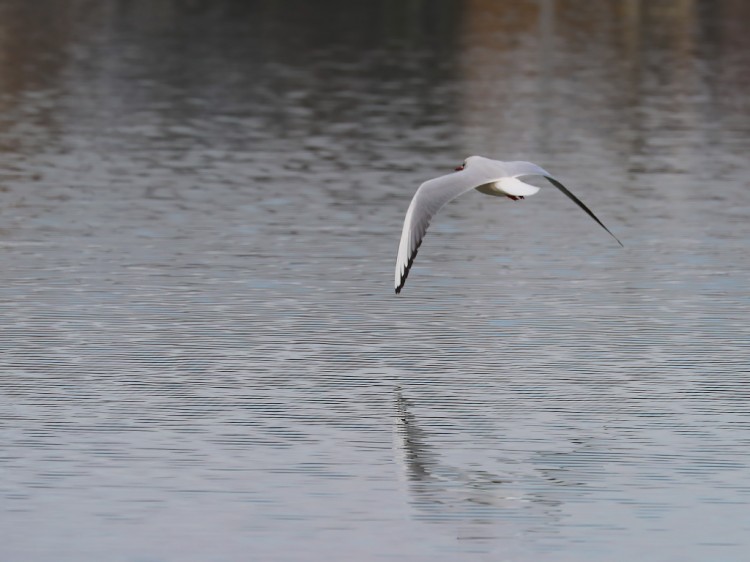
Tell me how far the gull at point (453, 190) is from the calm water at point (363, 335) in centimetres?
95

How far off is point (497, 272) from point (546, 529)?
8169 mm

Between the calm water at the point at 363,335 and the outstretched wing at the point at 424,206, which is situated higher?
the outstretched wing at the point at 424,206

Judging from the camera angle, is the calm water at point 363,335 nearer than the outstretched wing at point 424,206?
Yes

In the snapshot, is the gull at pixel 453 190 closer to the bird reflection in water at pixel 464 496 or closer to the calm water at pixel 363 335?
the calm water at pixel 363 335

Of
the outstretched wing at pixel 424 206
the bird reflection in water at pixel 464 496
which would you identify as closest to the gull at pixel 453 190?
the outstretched wing at pixel 424 206

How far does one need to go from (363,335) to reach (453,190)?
171 cm

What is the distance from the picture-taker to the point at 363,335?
16156mm

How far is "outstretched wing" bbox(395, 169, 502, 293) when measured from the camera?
14.1 m

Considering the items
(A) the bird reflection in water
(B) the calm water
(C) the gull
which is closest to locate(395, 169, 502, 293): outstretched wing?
(C) the gull

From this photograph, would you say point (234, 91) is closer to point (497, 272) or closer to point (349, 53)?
point (349, 53)

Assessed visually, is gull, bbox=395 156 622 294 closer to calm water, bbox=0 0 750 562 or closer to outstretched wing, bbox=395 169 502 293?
outstretched wing, bbox=395 169 502 293

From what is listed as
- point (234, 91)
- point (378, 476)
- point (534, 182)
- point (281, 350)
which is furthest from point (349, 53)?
point (378, 476)

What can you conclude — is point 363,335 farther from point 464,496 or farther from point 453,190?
point 464,496

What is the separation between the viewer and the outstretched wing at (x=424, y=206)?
14.1 metres
